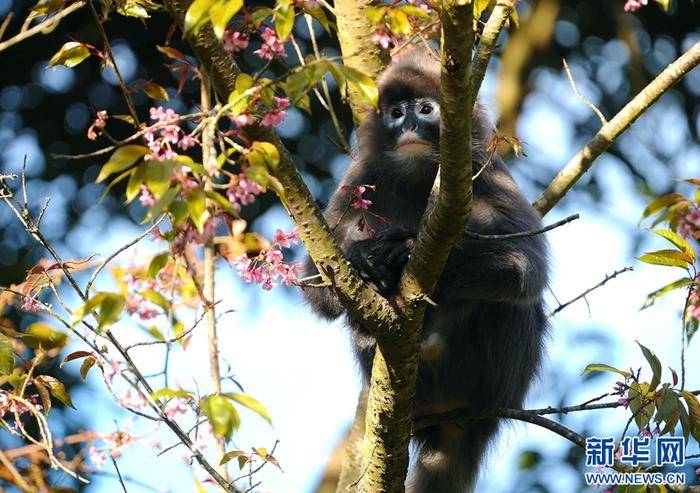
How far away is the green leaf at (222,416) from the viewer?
176 centimetres

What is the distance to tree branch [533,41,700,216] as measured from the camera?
3459 mm

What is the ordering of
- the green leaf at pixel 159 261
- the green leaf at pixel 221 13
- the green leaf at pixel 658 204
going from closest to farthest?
the green leaf at pixel 221 13 < the green leaf at pixel 159 261 < the green leaf at pixel 658 204

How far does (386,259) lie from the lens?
148 inches

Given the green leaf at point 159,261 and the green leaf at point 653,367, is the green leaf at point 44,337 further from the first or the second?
the green leaf at point 653,367

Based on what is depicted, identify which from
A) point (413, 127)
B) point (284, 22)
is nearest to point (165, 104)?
point (413, 127)

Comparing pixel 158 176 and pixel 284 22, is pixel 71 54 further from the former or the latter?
pixel 158 176

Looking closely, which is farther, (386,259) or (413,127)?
(413,127)

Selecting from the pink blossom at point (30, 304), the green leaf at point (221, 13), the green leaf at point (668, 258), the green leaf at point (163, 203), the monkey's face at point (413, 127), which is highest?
the monkey's face at point (413, 127)

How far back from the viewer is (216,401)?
5.90 feet

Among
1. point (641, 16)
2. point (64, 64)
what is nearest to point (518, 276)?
point (64, 64)

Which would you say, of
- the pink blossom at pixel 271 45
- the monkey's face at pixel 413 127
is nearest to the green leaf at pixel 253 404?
the pink blossom at pixel 271 45

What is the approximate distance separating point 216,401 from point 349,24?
9.68 ft

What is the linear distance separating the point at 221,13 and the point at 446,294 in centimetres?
246

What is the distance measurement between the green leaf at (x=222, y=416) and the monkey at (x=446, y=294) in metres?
2.41
